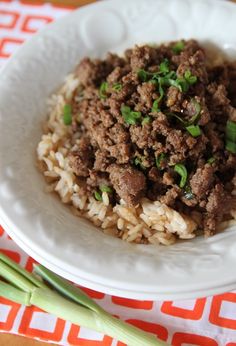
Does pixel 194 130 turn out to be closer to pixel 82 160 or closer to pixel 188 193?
pixel 188 193

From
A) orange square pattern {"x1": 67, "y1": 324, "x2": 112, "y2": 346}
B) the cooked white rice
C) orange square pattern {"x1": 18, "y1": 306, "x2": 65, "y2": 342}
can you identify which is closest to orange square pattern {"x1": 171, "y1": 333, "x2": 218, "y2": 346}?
orange square pattern {"x1": 67, "y1": 324, "x2": 112, "y2": 346}

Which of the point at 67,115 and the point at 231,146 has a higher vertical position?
the point at 67,115

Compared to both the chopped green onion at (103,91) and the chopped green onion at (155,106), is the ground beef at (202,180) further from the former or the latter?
the chopped green onion at (103,91)

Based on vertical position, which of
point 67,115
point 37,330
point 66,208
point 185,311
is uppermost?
point 67,115

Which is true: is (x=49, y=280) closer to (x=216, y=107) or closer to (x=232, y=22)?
→ (x=216, y=107)

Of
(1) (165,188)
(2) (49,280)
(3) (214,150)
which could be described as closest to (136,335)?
(2) (49,280)

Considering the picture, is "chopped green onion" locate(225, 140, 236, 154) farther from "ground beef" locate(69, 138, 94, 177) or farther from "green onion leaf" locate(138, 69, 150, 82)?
"ground beef" locate(69, 138, 94, 177)

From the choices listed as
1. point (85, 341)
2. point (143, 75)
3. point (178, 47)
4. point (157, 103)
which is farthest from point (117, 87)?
point (85, 341)

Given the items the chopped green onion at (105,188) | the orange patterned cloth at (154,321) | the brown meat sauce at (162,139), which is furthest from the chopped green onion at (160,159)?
the orange patterned cloth at (154,321)
